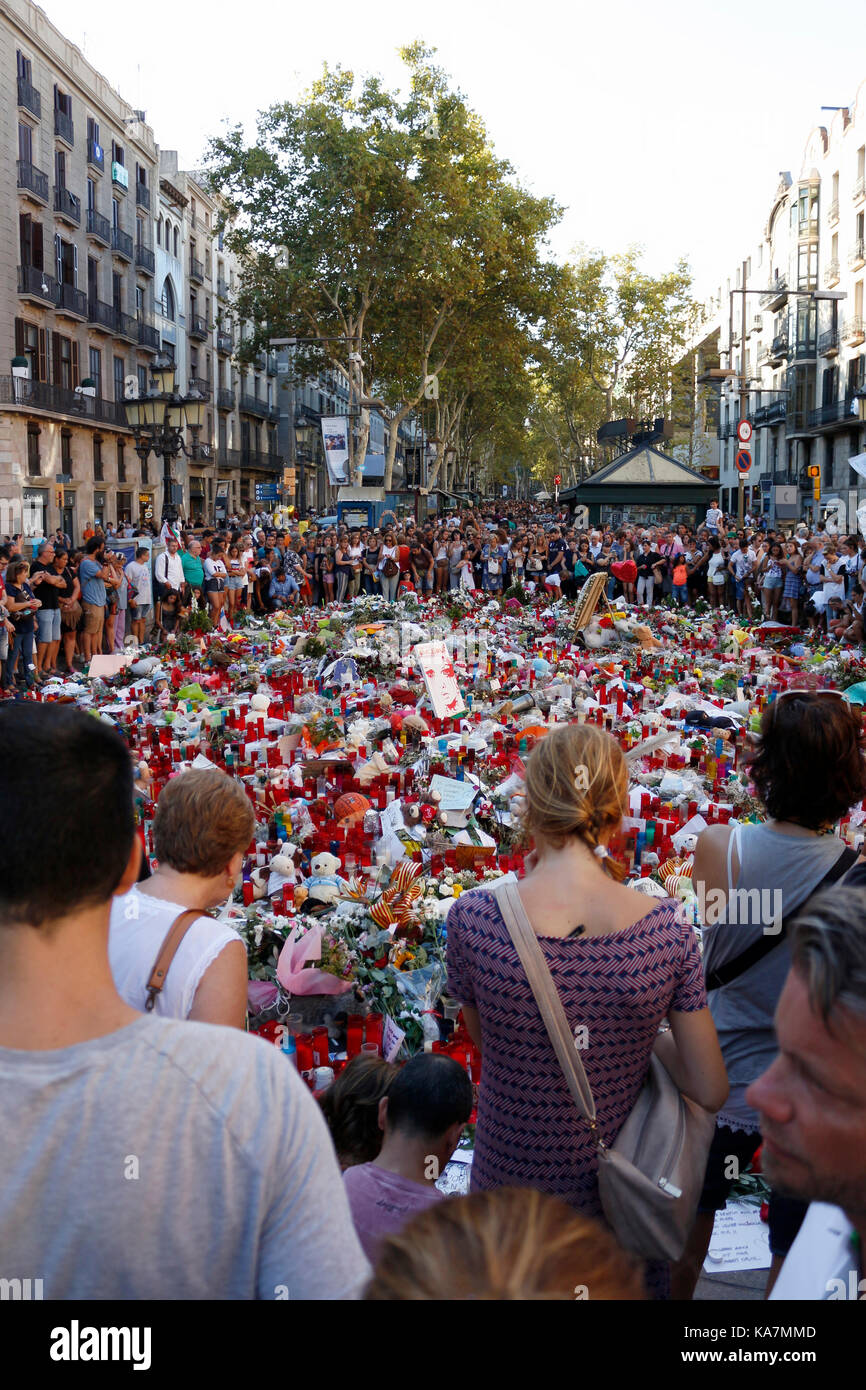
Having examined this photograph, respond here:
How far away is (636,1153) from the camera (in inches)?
93.0

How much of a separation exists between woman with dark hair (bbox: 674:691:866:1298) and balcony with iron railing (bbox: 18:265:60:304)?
35078mm

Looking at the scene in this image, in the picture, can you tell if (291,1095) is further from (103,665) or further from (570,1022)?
(103,665)

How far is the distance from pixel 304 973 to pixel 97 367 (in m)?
40.2

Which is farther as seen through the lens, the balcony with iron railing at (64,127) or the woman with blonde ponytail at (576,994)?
the balcony with iron railing at (64,127)

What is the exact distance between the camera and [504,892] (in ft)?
7.70

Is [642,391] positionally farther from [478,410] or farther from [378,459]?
[378,459]

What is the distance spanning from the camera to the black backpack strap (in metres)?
2.66

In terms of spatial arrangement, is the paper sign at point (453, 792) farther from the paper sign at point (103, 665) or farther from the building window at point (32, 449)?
the building window at point (32, 449)

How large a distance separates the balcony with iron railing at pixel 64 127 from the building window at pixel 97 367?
21.5 ft

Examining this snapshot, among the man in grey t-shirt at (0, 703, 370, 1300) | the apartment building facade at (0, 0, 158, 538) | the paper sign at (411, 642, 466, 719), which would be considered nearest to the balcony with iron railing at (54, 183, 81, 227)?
the apartment building facade at (0, 0, 158, 538)

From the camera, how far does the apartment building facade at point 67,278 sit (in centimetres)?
3272

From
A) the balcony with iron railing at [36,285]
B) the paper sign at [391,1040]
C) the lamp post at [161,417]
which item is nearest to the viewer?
the paper sign at [391,1040]

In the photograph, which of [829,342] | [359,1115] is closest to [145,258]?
[829,342]

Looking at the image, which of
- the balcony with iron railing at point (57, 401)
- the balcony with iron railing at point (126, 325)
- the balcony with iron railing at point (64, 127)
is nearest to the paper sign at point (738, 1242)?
the balcony with iron railing at point (57, 401)
